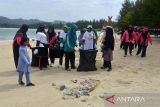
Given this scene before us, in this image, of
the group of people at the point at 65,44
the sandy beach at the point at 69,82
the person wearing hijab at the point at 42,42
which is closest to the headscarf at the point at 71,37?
the group of people at the point at 65,44

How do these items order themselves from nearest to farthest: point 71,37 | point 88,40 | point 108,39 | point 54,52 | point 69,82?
point 69,82 < point 108,39 < point 71,37 < point 88,40 < point 54,52

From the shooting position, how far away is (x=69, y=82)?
37.1 feet

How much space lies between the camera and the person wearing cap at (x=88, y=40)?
14.6m

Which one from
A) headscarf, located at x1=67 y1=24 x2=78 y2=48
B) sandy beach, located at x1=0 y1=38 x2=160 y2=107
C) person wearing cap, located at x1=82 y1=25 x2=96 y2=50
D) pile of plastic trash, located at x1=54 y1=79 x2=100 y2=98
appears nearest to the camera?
sandy beach, located at x1=0 y1=38 x2=160 y2=107

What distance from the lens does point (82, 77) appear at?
12.5 metres

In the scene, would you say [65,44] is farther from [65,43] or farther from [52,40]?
A: [52,40]

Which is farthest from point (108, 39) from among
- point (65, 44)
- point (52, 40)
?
point (52, 40)

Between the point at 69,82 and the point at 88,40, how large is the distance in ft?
12.0

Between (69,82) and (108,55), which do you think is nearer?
(69,82)

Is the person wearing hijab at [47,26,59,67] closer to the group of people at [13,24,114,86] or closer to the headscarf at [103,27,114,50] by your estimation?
the group of people at [13,24,114,86]

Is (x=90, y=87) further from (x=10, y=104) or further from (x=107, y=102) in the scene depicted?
(x=10, y=104)

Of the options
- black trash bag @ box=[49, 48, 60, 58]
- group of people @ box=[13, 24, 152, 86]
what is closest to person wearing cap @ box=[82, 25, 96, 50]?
group of people @ box=[13, 24, 152, 86]

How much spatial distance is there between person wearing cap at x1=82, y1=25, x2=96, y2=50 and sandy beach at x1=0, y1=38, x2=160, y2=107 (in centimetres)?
110

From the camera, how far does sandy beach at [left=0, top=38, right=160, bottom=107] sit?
29.4ft
